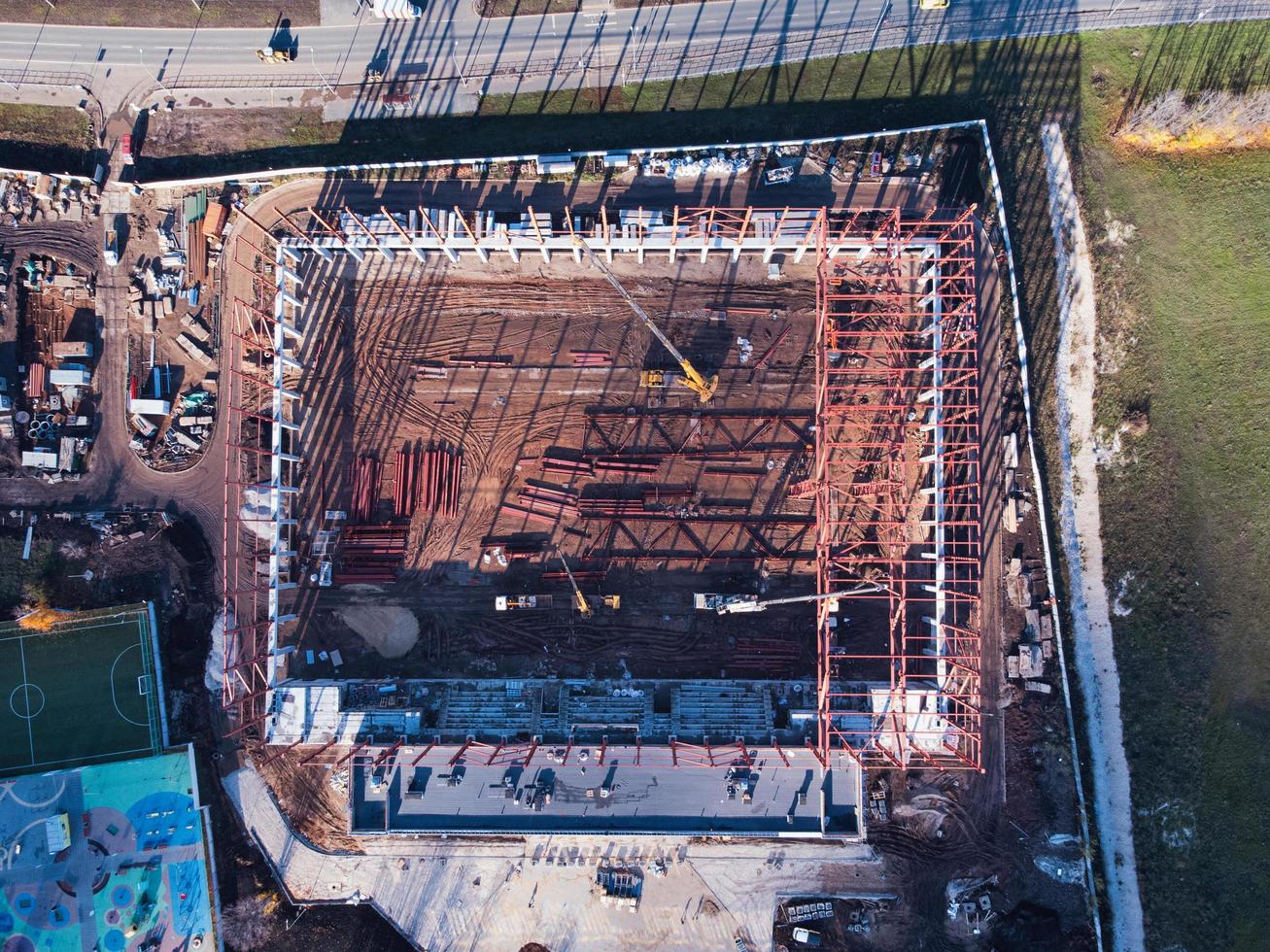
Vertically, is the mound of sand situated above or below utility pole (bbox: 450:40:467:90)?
below

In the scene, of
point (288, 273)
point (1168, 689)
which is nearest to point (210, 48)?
point (288, 273)

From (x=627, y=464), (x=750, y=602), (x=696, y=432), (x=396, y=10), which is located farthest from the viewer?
(x=396, y=10)

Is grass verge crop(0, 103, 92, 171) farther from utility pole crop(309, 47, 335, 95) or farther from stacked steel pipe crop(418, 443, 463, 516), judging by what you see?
stacked steel pipe crop(418, 443, 463, 516)

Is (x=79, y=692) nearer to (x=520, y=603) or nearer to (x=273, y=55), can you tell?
(x=520, y=603)

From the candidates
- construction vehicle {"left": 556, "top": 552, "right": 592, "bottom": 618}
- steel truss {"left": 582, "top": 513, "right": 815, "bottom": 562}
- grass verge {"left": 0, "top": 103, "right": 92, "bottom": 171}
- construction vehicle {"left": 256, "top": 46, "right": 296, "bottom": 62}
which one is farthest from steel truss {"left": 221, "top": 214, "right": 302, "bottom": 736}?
steel truss {"left": 582, "top": 513, "right": 815, "bottom": 562}

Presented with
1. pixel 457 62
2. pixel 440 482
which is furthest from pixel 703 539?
pixel 457 62

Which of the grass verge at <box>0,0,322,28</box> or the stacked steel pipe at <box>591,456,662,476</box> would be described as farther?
the grass verge at <box>0,0,322,28</box>

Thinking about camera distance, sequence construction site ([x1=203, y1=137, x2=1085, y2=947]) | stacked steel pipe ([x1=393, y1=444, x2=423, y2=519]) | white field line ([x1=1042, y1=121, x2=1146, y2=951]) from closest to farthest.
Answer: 1. white field line ([x1=1042, y1=121, x2=1146, y2=951])
2. construction site ([x1=203, y1=137, x2=1085, y2=947])
3. stacked steel pipe ([x1=393, y1=444, x2=423, y2=519])
